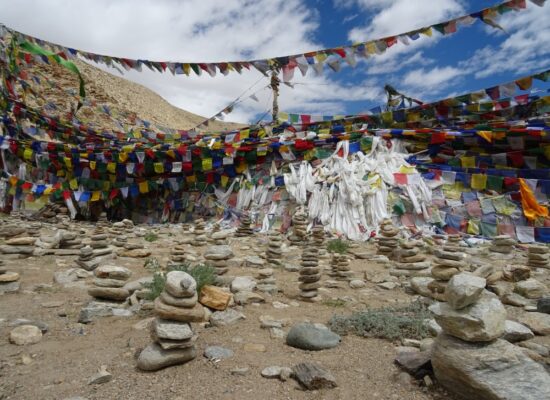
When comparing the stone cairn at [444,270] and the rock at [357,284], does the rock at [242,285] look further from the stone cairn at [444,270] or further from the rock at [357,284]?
the stone cairn at [444,270]

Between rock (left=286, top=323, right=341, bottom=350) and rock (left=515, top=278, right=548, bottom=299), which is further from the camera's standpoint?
rock (left=515, top=278, right=548, bottom=299)

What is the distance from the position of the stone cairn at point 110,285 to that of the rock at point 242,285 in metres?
1.36

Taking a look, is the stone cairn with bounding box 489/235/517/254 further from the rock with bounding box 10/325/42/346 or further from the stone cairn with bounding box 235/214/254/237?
the rock with bounding box 10/325/42/346

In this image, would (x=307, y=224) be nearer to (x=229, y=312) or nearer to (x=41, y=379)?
(x=229, y=312)

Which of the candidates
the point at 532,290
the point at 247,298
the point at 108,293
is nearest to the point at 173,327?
the point at 247,298

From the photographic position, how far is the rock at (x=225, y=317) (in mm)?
3848

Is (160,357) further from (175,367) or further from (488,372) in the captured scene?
(488,372)

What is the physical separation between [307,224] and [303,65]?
6111 mm

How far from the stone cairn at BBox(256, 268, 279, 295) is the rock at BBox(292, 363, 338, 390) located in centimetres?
242

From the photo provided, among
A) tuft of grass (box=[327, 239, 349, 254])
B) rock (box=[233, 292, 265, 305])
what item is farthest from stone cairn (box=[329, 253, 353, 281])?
tuft of grass (box=[327, 239, 349, 254])

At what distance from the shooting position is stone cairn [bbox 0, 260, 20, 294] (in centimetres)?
469

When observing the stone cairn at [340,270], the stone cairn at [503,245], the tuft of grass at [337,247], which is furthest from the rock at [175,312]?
the stone cairn at [503,245]

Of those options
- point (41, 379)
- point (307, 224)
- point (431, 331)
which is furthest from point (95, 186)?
point (431, 331)

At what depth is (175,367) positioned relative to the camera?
9.56ft
